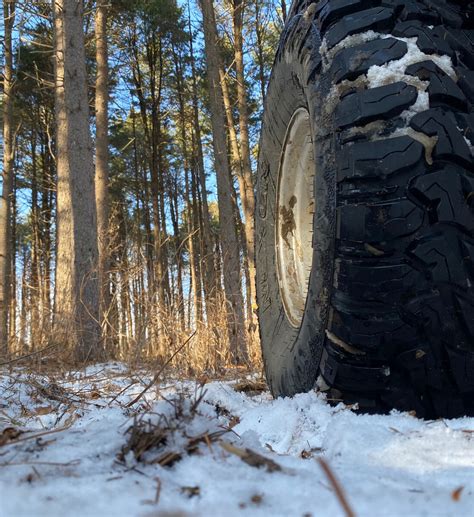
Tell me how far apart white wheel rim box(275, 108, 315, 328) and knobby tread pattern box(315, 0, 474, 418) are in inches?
26.2

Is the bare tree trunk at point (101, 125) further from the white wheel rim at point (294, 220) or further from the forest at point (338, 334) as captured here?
the white wheel rim at point (294, 220)

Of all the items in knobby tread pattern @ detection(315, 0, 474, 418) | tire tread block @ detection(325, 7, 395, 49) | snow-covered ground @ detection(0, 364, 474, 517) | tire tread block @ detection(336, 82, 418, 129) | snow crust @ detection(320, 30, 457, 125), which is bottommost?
snow-covered ground @ detection(0, 364, 474, 517)

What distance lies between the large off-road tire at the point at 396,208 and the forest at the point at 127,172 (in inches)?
36.9

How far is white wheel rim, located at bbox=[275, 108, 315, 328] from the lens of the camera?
5.88 ft

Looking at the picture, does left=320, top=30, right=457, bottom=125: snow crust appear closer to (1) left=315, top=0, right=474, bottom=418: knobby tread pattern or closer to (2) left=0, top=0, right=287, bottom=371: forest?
(1) left=315, top=0, right=474, bottom=418: knobby tread pattern

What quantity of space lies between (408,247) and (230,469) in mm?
623

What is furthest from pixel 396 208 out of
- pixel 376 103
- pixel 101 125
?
pixel 101 125

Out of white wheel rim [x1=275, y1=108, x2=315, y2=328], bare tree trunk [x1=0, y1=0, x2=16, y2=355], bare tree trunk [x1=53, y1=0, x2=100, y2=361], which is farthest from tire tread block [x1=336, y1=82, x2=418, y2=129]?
bare tree trunk [x1=0, y1=0, x2=16, y2=355]

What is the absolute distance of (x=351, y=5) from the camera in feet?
3.92

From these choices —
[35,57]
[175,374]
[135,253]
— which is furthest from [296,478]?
[35,57]

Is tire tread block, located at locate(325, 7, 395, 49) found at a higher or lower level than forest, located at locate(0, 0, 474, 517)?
higher

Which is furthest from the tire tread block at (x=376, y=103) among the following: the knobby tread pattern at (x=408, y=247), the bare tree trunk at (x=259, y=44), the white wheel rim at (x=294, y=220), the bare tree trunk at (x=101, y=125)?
the bare tree trunk at (x=259, y=44)

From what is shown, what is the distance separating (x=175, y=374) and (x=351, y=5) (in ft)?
8.82

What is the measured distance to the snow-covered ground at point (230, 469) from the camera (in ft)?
1.73
